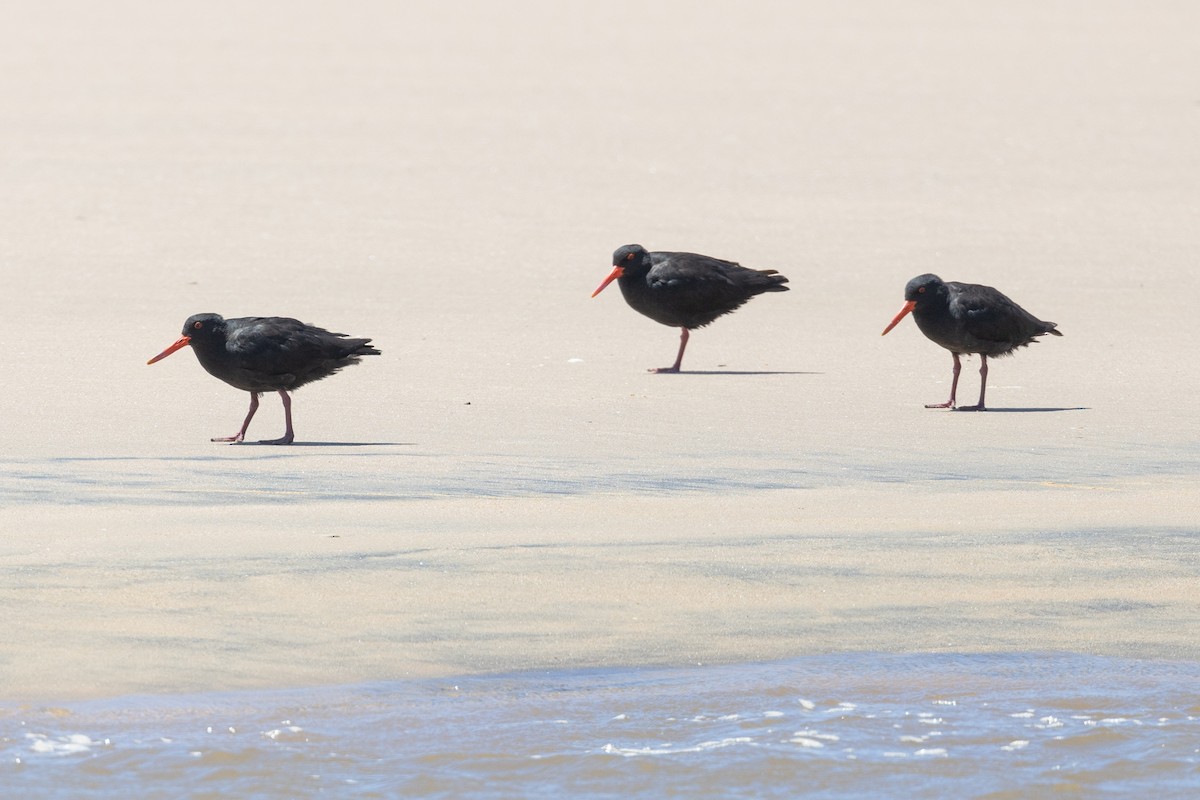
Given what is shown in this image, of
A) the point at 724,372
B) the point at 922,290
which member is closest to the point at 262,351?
the point at 724,372

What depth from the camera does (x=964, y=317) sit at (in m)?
9.55

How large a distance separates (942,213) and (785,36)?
26.2 feet

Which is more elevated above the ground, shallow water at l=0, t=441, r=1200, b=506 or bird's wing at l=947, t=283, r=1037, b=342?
bird's wing at l=947, t=283, r=1037, b=342

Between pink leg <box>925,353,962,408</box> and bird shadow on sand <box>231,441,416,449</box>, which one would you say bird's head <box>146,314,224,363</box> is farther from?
pink leg <box>925,353,962,408</box>

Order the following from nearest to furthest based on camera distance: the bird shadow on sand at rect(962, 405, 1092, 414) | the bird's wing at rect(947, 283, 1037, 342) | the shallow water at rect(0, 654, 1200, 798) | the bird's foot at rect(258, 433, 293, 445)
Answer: the shallow water at rect(0, 654, 1200, 798), the bird's foot at rect(258, 433, 293, 445), the bird shadow on sand at rect(962, 405, 1092, 414), the bird's wing at rect(947, 283, 1037, 342)

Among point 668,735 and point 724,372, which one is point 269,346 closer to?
point 724,372

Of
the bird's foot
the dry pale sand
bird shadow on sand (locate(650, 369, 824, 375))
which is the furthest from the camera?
bird shadow on sand (locate(650, 369, 824, 375))

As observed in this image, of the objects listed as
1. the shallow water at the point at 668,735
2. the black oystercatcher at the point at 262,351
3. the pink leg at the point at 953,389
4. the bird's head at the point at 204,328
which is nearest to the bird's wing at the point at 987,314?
the pink leg at the point at 953,389

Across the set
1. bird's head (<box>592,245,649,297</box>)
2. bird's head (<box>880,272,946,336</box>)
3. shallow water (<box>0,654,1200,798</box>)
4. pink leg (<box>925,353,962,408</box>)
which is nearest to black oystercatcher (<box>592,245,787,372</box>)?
bird's head (<box>592,245,649,297</box>)

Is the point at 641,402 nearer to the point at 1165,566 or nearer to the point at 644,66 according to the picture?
the point at 1165,566

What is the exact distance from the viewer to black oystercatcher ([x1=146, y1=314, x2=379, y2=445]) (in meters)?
8.23

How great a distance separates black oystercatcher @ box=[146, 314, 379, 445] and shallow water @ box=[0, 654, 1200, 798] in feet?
12.3

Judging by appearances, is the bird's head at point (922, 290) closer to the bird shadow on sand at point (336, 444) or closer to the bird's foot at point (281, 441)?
the bird shadow on sand at point (336, 444)

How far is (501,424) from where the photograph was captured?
8.34 m
